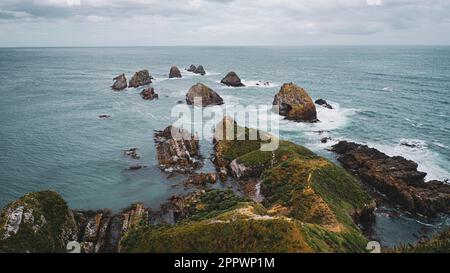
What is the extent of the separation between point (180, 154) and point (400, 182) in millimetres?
27303

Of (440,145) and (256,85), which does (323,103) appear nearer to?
(440,145)

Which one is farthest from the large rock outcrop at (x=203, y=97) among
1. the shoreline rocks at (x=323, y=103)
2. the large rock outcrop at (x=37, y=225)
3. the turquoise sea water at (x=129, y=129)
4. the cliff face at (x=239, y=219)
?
the large rock outcrop at (x=37, y=225)

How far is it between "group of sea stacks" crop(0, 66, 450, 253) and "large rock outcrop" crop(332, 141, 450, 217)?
0.35 feet

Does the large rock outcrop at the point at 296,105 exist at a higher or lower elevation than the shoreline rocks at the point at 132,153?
higher

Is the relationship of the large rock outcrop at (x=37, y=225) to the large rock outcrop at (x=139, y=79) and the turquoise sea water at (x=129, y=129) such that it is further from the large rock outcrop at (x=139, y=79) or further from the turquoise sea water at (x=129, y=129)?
the large rock outcrop at (x=139, y=79)

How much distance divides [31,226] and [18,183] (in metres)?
20.4

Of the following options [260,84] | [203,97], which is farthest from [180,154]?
[260,84]

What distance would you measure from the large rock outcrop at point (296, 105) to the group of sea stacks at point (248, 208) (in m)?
18.1

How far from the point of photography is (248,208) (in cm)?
3133

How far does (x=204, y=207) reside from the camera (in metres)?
37.6

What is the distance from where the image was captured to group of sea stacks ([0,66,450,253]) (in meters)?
26.5

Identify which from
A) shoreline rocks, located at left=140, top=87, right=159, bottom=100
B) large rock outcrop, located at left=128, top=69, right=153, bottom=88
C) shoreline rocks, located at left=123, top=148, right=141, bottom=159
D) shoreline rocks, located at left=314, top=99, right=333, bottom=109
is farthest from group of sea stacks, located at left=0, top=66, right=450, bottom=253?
large rock outcrop, located at left=128, top=69, right=153, bottom=88

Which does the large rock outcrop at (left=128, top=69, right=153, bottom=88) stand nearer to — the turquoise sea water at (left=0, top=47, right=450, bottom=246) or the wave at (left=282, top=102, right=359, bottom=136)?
the turquoise sea water at (left=0, top=47, right=450, bottom=246)

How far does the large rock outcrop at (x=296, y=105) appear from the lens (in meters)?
74.5
